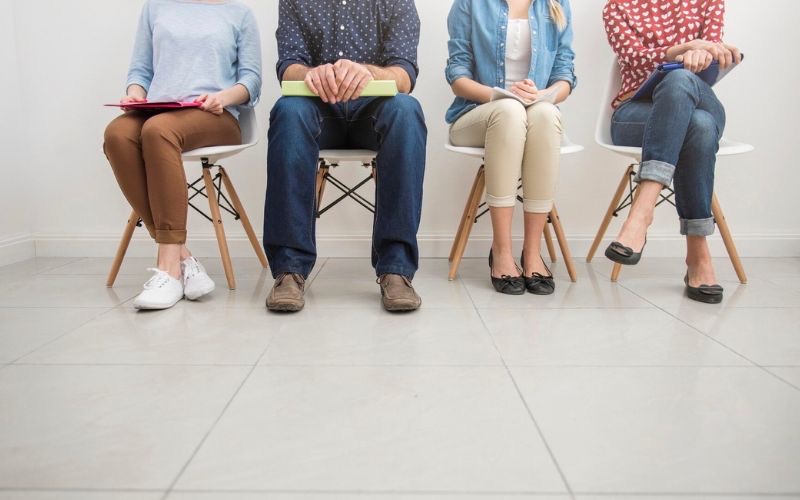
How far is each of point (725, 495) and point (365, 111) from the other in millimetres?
1239

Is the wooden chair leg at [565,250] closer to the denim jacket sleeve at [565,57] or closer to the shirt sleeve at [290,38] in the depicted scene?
the denim jacket sleeve at [565,57]

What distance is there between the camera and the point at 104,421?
2.69 ft

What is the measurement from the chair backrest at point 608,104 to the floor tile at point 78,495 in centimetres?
162

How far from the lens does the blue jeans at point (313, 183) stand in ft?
4.58

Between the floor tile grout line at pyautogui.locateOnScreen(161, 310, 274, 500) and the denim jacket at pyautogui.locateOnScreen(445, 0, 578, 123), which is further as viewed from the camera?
the denim jacket at pyautogui.locateOnScreen(445, 0, 578, 123)

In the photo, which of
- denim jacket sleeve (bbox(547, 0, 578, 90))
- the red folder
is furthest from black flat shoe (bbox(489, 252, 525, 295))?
the red folder

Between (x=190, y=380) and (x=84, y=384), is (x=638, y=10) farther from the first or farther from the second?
(x=84, y=384)

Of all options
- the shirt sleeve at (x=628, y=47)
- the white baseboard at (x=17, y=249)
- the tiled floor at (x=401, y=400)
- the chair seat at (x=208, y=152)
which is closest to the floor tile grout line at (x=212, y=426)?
the tiled floor at (x=401, y=400)

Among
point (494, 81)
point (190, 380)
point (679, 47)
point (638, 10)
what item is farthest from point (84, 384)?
point (638, 10)

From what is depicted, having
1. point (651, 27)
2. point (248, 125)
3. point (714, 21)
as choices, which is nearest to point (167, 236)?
point (248, 125)

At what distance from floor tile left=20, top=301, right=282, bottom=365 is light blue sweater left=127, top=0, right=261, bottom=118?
0.66 meters

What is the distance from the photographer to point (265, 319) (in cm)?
133

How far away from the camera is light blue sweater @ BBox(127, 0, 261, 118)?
1.68 meters

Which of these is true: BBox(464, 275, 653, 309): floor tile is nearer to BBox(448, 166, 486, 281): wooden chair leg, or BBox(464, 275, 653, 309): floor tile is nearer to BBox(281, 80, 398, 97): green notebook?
BBox(448, 166, 486, 281): wooden chair leg
